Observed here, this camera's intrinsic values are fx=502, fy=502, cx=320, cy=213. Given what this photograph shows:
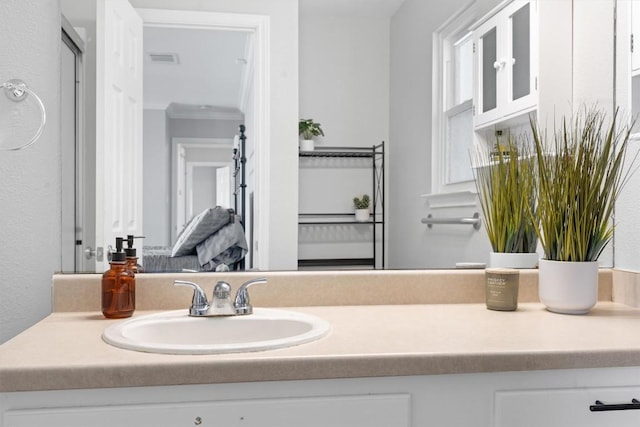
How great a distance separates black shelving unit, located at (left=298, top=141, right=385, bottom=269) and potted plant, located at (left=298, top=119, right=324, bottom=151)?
0.06 feet

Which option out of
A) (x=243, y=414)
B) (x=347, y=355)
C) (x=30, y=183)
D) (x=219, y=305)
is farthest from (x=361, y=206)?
(x=30, y=183)

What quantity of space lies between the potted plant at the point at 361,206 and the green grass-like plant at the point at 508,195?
15.0 inches

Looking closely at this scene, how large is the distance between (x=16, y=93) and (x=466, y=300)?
4.47ft

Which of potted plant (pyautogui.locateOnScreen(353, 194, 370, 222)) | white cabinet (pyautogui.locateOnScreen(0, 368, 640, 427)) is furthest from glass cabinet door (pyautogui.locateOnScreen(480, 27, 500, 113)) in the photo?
→ white cabinet (pyautogui.locateOnScreen(0, 368, 640, 427))

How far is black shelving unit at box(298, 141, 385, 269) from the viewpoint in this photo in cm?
154

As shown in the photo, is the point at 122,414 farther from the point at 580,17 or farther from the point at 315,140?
the point at 580,17

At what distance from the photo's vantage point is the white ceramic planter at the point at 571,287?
1378 mm

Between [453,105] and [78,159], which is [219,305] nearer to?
[78,159]

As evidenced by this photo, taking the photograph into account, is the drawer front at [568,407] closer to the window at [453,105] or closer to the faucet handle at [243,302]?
the faucet handle at [243,302]

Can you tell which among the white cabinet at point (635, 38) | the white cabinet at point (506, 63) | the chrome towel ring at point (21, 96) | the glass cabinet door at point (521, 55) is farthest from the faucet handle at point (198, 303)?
the white cabinet at point (635, 38)

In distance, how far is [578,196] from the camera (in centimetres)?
142

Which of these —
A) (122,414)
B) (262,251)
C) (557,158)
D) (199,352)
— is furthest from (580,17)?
(122,414)

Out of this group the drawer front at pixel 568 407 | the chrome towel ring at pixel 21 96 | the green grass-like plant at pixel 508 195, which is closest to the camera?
the drawer front at pixel 568 407

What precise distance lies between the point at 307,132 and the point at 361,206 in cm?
28
